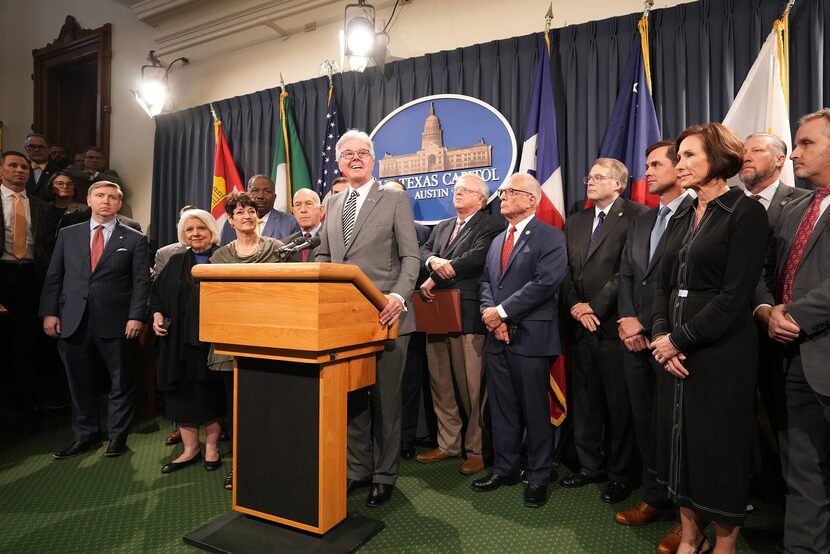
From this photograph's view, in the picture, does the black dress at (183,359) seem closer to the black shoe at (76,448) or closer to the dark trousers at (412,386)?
the black shoe at (76,448)

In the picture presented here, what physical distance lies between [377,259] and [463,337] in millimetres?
968

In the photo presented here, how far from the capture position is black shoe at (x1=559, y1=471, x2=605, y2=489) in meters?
2.70

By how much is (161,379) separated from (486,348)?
1.87 m

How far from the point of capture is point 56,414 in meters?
4.16

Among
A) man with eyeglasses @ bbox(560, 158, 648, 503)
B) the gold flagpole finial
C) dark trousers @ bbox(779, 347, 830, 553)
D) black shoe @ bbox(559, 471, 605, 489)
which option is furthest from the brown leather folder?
the gold flagpole finial

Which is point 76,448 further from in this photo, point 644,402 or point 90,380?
point 644,402

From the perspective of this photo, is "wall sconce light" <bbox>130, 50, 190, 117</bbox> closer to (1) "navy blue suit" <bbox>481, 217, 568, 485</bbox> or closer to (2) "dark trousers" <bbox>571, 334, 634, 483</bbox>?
(1) "navy blue suit" <bbox>481, 217, 568, 485</bbox>

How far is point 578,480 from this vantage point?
2.71 m

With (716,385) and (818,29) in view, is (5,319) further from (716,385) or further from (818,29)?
(818,29)

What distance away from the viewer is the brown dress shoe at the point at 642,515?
2.25 m

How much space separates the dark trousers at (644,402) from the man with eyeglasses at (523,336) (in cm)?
38

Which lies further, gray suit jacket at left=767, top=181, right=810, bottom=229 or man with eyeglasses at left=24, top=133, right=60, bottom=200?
man with eyeglasses at left=24, top=133, right=60, bottom=200

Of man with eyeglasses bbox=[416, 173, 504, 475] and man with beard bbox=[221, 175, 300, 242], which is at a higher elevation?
man with beard bbox=[221, 175, 300, 242]

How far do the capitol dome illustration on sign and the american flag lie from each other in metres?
0.41
